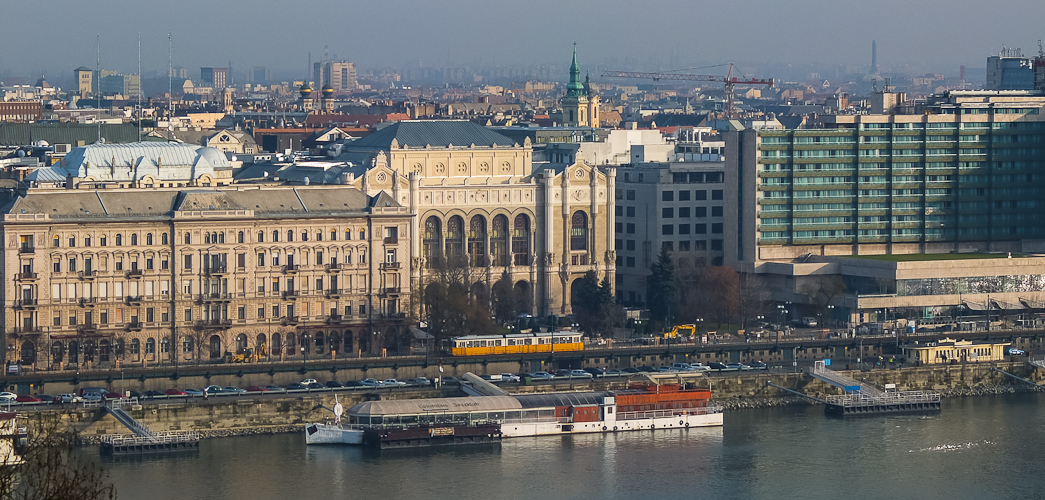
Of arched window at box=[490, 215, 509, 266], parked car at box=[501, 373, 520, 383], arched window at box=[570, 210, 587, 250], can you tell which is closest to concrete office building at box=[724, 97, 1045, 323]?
arched window at box=[570, 210, 587, 250]

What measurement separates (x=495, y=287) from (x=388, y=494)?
3571cm

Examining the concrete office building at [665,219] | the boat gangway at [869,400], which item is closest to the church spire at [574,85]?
the concrete office building at [665,219]

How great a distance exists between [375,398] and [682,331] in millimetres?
21350

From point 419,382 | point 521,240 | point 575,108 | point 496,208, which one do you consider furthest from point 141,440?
point 575,108

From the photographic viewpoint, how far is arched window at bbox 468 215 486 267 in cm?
10312

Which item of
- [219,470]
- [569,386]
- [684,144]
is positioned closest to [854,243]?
[684,144]

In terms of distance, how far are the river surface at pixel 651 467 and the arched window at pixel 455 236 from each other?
80.3ft

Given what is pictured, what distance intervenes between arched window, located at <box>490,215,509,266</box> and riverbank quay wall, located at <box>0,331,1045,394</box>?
13348 millimetres

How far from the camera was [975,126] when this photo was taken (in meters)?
110

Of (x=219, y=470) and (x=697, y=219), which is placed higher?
(x=697, y=219)

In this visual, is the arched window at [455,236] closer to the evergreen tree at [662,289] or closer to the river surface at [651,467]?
the evergreen tree at [662,289]

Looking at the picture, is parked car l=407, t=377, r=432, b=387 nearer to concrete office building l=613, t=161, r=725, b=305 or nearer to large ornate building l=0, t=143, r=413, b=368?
large ornate building l=0, t=143, r=413, b=368

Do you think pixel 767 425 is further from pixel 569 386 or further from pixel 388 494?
pixel 388 494

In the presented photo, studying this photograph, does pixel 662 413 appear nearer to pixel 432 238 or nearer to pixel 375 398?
pixel 375 398
